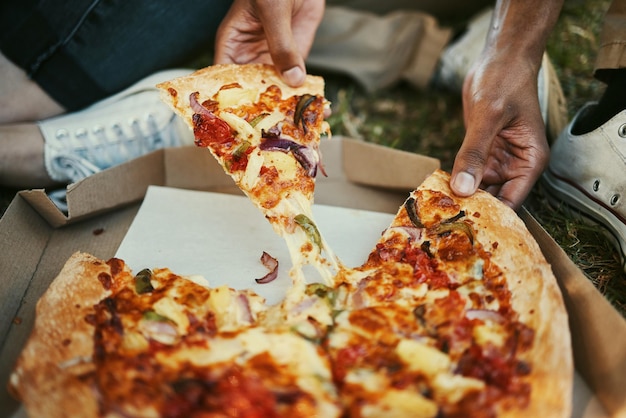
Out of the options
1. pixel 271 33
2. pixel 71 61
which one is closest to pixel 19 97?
pixel 71 61

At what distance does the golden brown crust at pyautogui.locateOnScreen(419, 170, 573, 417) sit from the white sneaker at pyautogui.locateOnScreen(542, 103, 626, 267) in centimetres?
66

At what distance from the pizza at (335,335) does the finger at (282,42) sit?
27.4 inches

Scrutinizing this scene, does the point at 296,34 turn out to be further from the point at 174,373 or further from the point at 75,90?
the point at 174,373

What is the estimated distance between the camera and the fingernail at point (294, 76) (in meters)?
3.33


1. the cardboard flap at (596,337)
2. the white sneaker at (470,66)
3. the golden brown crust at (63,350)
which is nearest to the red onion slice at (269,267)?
the golden brown crust at (63,350)

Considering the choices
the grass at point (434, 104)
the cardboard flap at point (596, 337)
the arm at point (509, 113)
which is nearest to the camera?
the cardboard flap at point (596, 337)

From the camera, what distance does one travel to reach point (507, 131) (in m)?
3.22

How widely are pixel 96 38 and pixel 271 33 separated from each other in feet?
3.98

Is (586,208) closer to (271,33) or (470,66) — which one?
(470,66)

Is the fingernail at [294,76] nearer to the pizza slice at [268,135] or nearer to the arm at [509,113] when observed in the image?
the pizza slice at [268,135]

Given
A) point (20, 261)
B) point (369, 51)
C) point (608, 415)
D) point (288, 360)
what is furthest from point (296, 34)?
point (608, 415)

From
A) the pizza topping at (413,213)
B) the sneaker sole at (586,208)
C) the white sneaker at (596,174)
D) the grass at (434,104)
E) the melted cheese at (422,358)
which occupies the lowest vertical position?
the grass at (434,104)

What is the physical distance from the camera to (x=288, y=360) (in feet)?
7.28

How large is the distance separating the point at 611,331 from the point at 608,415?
0.32 m
